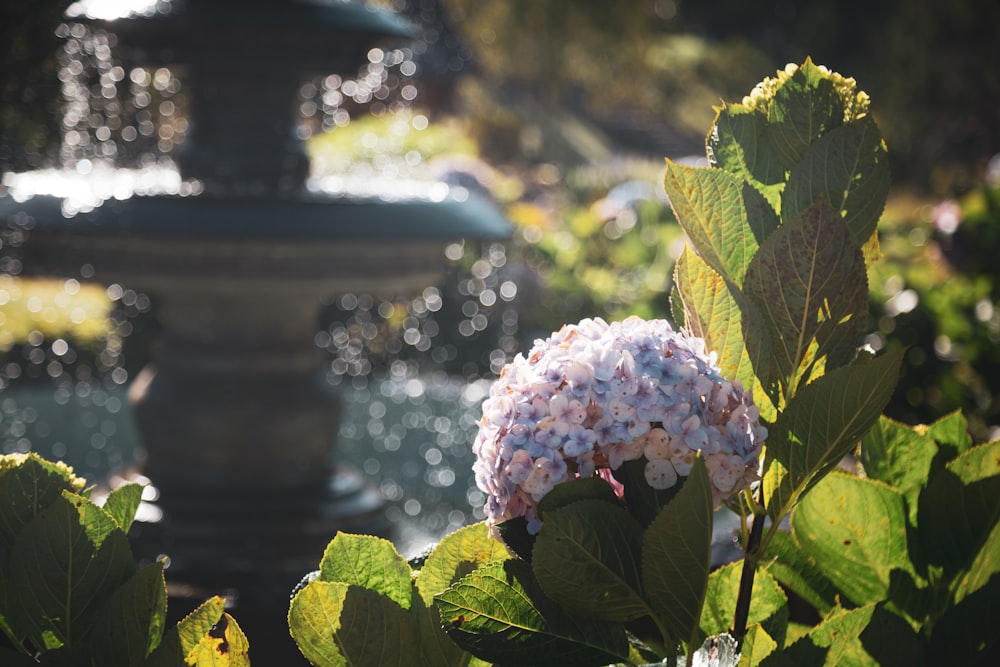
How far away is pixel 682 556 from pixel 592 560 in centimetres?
7

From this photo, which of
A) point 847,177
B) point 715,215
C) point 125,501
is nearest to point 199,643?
point 125,501

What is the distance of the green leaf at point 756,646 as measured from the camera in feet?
3.24

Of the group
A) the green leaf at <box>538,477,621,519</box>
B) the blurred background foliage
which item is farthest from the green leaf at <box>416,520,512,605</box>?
the blurred background foliage

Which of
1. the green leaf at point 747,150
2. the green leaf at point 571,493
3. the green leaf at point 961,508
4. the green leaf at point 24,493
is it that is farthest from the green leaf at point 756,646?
the green leaf at point 24,493

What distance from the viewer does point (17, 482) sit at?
1116 mm

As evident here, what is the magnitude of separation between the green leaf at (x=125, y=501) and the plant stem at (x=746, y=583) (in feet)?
1.95

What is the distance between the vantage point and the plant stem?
106 cm

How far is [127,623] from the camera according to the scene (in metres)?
1.03

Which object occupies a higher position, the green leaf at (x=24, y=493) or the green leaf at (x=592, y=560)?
the green leaf at (x=24, y=493)

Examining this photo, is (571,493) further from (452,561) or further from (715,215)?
(715,215)

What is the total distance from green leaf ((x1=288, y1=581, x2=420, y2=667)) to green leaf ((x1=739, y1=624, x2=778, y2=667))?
0.97 ft

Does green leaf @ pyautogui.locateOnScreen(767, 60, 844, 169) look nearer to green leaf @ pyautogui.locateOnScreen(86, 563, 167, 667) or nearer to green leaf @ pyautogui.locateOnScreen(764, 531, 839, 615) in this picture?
green leaf @ pyautogui.locateOnScreen(764, 531, 839, 615)

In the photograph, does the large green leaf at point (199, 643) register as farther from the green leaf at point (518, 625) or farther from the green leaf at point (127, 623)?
the green leaf at point (518, 625)

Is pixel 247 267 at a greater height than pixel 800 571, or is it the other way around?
pixel 247 267
